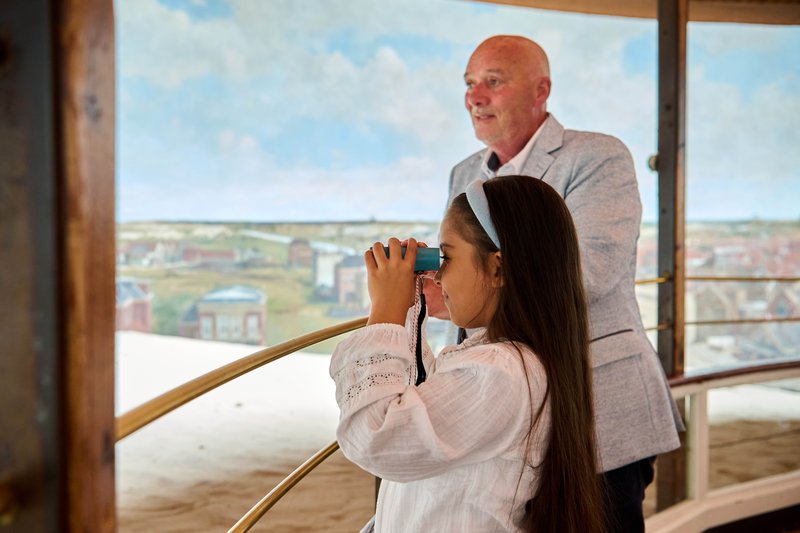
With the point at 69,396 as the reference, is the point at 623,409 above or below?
below

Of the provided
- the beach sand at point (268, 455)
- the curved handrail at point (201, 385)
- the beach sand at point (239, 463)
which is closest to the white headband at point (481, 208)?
the curved handrail at point (201, 385)

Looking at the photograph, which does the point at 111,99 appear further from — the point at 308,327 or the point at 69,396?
the point at 308,327

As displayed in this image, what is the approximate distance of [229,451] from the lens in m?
4.41

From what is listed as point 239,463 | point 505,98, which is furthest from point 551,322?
point 239,463

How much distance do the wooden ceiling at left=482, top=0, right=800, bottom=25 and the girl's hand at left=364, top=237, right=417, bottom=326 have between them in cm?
295

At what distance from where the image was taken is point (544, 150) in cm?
136

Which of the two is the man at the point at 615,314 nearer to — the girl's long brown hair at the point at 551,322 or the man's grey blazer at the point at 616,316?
the man's grey blazer at the point at 616,316

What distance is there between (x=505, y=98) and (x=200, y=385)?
91 cm

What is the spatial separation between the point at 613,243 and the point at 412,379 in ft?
1.52

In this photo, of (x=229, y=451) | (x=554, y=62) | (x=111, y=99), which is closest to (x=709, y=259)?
(x=554, y=62)

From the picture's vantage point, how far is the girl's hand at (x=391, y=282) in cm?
89

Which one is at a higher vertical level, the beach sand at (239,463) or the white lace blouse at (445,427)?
the white lace blouse at (445,427)

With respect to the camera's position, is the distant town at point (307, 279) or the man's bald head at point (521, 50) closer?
the man's bald head at point (521, 50)

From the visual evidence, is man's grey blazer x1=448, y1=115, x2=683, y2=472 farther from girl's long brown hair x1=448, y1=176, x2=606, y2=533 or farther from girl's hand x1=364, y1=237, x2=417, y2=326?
girl's hand x1=364, y1=237, x2=417, y2=326
